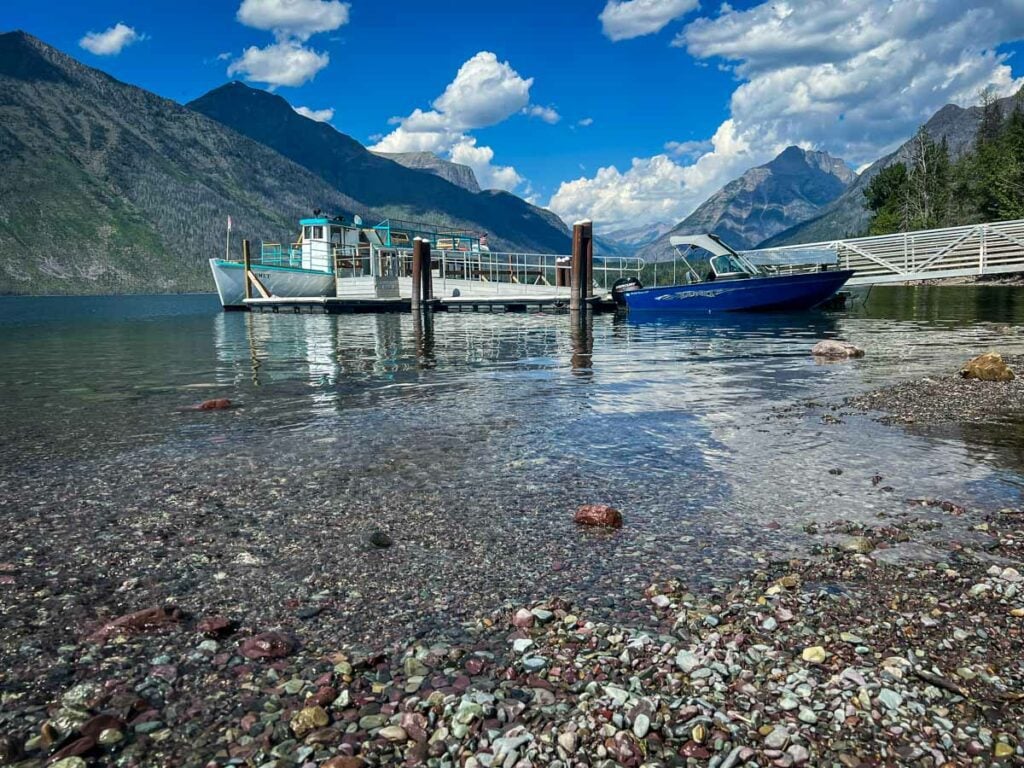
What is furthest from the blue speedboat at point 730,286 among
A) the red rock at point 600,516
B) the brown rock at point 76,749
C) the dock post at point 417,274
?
the brown rock at point 76,749

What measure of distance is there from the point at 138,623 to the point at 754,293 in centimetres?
4217

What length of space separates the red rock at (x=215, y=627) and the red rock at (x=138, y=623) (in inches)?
8.6

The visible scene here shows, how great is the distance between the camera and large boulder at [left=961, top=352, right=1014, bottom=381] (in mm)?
14062

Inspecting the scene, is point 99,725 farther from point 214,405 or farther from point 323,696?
point 214,405

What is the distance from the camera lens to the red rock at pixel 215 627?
4406 millimetres

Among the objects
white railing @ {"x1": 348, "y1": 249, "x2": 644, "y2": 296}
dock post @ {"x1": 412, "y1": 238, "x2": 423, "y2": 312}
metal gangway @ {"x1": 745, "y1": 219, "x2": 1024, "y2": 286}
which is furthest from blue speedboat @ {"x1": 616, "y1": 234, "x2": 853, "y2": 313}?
dock post @ {"x1": 412, "y1": 238, "x2": 423, "y2": 312}

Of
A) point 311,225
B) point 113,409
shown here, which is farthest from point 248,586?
point 311,225

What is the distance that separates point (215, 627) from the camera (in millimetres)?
4438

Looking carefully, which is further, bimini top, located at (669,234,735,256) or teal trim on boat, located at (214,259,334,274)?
teal trim on boat, located at (214,259,334,274)

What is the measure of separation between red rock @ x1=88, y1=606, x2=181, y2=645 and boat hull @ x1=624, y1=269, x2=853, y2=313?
41.4 m

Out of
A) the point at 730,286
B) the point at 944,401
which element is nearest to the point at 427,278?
the point at 730,286

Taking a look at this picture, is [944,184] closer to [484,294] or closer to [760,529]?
[484,294]

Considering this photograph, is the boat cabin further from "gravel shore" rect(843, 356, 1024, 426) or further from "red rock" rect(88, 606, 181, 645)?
"red rock" rect(88, 606, 181, 645)

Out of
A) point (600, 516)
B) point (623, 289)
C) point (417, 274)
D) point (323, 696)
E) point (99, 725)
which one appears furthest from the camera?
point (417, 274)
